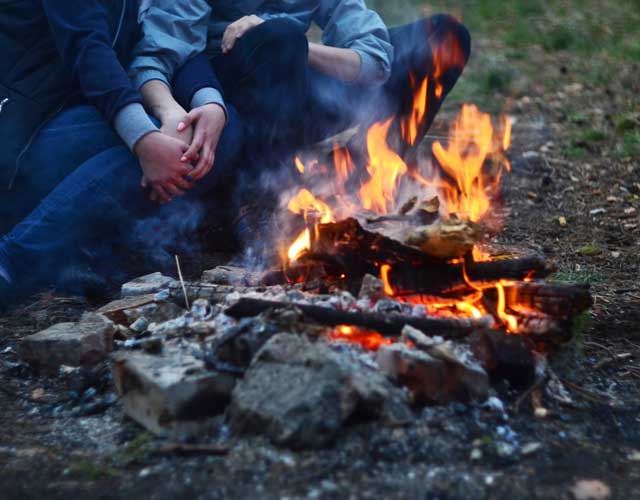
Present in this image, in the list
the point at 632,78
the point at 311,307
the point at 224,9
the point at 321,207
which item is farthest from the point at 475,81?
the point at 311,307

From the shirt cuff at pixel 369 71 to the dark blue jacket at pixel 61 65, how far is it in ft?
2.45

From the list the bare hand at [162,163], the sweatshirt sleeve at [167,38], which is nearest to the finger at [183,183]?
the bare hand at [162,163]

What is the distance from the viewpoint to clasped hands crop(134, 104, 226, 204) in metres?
2.90

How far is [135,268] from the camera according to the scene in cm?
339

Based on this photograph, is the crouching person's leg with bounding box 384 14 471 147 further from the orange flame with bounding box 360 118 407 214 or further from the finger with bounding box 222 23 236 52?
the finger with bounding box 222 23 236 52

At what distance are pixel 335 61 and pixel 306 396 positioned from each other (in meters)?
2.01

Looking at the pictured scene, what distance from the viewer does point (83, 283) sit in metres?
3.21

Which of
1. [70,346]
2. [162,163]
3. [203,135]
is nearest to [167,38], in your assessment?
[203,135]

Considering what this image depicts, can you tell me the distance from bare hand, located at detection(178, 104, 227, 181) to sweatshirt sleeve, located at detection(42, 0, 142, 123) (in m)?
0.23

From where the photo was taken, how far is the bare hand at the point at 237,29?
330cm

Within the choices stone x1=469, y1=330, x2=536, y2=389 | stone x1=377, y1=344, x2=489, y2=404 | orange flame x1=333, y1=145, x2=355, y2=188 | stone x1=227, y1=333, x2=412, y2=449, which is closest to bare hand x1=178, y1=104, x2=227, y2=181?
orange flame x1=333, y1=145, x2=355, y2=188

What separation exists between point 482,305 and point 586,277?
115 cm

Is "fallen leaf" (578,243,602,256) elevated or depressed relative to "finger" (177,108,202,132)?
depressed

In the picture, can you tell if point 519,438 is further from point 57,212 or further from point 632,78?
point 632,78
